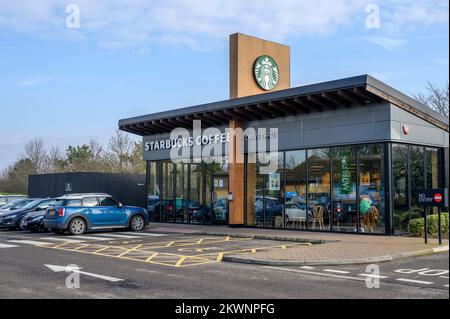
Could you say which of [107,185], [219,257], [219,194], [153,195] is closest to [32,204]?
[153,195]

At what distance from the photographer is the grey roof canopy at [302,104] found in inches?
689

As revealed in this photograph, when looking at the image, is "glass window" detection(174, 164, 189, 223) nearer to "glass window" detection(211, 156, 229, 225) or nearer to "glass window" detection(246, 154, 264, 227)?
"glass window" detection(211, 156, 229, 225)

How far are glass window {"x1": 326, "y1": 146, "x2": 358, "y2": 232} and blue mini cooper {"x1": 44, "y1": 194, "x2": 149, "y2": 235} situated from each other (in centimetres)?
820

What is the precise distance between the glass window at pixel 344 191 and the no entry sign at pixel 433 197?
4.02m

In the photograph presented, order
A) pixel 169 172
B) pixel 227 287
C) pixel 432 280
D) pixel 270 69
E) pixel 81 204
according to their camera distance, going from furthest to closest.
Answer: pixel 169 172, pixel 270 69, pixel 81 204, pixel 432 280, pixel 227 287

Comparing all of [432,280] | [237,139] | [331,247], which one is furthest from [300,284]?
[237,139]

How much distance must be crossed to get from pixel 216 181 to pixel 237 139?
8.21ft

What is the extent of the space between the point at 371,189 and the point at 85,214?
10.6 m

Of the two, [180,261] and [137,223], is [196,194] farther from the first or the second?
[180,261]

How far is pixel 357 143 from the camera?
18.5 metres

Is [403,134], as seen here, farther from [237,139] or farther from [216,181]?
[216,181]

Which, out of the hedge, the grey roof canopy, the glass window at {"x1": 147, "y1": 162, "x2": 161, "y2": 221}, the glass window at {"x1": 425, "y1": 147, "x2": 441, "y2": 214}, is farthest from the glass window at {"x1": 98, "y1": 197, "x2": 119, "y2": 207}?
the glass window at {"x1": 425, "y1": 147, "x2": 441, "y2": 214}

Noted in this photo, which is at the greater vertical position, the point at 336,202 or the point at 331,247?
the point at 336,202

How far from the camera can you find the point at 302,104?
64.6 feet
